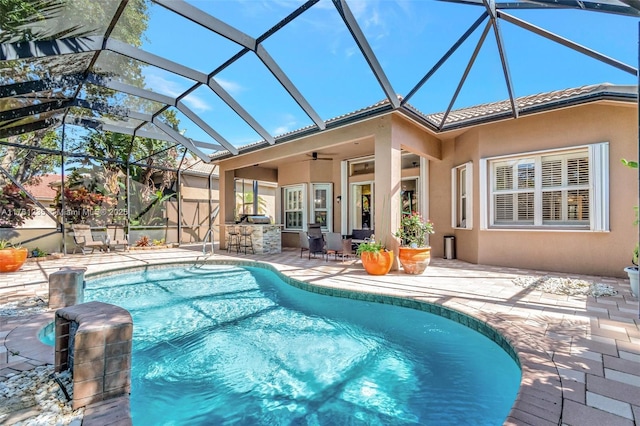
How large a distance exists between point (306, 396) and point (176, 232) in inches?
519

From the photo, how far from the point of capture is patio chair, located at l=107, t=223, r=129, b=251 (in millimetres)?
11816

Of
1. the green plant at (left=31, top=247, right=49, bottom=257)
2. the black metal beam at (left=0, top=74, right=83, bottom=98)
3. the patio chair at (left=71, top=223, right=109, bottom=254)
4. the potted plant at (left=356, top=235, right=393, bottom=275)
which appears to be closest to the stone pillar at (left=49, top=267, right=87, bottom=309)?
the black metal beam at (left=0, top=74, right=83, bottom=98)

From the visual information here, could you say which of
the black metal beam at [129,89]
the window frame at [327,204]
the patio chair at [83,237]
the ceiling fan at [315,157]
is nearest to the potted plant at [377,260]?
the window frame at [327,204]

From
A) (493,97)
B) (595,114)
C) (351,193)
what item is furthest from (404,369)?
Result: (493,97)

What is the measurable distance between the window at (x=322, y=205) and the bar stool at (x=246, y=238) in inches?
105

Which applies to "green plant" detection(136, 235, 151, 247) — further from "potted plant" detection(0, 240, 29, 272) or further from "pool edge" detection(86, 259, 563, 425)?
"pool edge" detection(86, 259, 563, 425)

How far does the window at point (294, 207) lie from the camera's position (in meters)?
12.5

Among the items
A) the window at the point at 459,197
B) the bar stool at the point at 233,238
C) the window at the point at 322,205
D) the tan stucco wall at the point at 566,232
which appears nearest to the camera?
the tan stucco wall at the point at 566,232

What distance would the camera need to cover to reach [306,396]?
3.12 m

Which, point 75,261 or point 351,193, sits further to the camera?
point 351,193

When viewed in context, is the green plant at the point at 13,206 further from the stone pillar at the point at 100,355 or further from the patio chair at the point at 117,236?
the stone pillar at the point at 100,355

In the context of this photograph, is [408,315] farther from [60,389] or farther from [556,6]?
[556,6]

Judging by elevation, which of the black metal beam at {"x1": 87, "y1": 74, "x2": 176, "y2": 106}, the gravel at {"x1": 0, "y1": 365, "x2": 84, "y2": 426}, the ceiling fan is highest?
the black metal beam at {"x1": 87, "y1": 74, "x2": 176, "y2": 106}

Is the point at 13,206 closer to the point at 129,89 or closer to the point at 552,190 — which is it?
the point at 129,89
